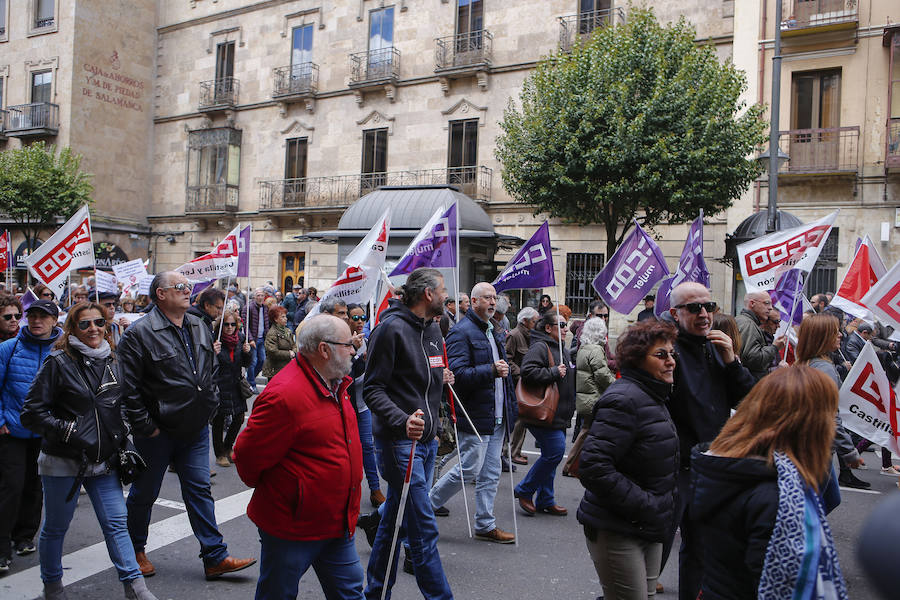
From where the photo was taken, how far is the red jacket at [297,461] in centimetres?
295

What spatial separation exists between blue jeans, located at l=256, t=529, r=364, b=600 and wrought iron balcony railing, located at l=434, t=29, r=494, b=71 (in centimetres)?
2002

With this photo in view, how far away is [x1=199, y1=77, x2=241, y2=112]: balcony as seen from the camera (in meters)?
26.8

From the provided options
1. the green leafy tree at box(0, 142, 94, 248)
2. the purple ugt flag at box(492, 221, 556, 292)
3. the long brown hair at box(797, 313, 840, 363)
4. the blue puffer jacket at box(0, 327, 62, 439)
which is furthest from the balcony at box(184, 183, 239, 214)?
the long brown hair at box(797, 313, 840, 363)

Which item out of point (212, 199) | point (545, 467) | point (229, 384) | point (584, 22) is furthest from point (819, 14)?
point (212, 199)

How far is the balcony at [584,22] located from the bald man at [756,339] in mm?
15161

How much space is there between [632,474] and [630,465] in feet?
0.14

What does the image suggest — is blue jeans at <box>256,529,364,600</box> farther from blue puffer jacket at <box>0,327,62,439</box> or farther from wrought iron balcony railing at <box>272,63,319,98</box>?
wrought iron balcony railing at <box>272,63,319,98</box>

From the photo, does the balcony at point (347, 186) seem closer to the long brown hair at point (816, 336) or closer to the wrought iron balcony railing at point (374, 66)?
the wrought iron balcony railing at point (374, 66)

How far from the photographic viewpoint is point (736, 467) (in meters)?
2.35

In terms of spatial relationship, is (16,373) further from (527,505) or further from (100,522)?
(527,505)

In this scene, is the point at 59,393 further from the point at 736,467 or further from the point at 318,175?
the point at 318,175

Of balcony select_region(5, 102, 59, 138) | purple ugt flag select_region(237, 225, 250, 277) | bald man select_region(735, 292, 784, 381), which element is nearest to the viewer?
bald man select_region(735, 292, 784, 381)

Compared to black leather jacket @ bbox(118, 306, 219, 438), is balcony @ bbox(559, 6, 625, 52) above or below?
above

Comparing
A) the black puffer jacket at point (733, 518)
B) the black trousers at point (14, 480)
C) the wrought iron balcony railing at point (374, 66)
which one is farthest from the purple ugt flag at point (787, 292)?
the wrought iron balcony railing at point (374, 66)
